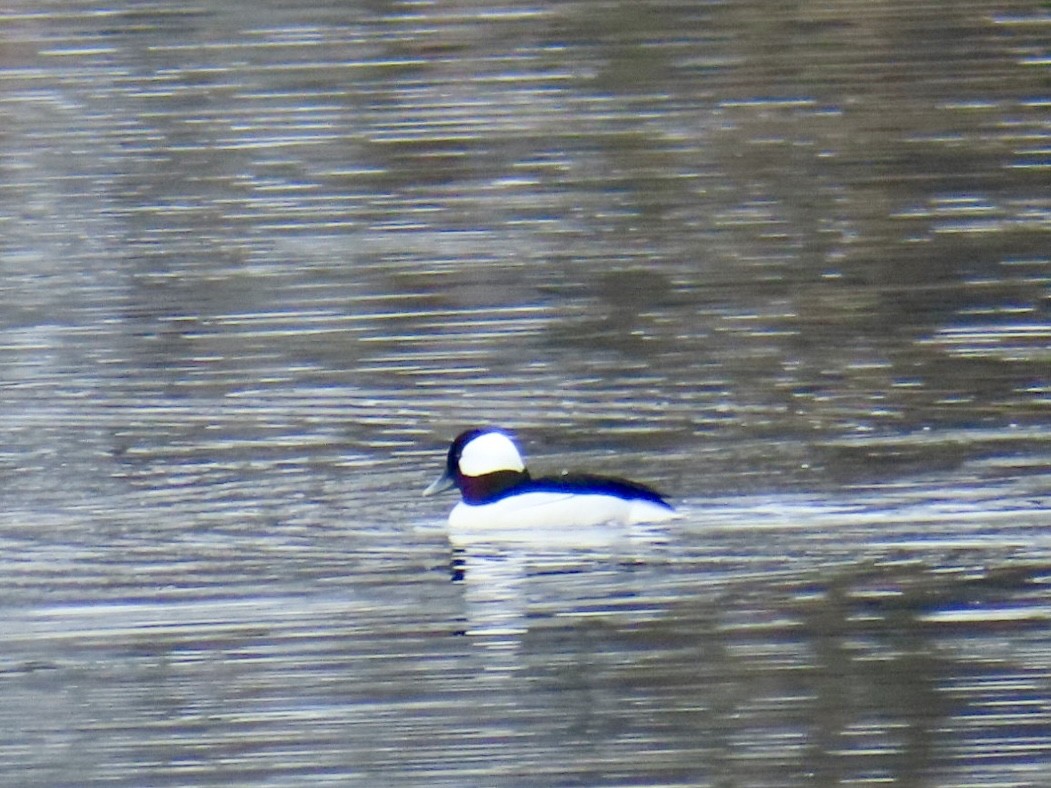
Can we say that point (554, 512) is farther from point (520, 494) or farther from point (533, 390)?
point (533, 390)

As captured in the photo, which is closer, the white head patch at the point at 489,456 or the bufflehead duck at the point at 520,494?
the bufflehead duck at the point at 520,494

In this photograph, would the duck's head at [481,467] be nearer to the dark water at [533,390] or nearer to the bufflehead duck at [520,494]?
the bufflehead duck at [520,494]

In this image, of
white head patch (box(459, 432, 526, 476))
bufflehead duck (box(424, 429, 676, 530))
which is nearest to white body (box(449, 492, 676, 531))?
bufflehead duck (box(424, 429, 676, 530))

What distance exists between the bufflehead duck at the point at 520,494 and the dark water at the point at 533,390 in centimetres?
18

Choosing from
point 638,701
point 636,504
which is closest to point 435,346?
point 636,504

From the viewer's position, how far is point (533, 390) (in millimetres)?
12023

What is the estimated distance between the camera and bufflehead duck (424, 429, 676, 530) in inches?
397

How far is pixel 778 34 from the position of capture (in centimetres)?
2055

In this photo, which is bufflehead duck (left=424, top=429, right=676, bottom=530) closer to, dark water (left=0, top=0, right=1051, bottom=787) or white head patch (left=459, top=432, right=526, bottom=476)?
white head patch (left=459, top=432, right=526, bottom=476)

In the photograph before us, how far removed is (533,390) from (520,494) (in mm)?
1551

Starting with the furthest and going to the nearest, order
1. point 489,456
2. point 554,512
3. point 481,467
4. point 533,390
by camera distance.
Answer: point 533,390 < point 489,456 < point 481,467 < point 554,512

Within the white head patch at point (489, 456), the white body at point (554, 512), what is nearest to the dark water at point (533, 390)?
the white body at point (554, 512)

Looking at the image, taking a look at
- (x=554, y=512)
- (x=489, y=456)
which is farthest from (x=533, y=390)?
(x=554, y=512)

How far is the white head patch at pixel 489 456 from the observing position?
10.6m
